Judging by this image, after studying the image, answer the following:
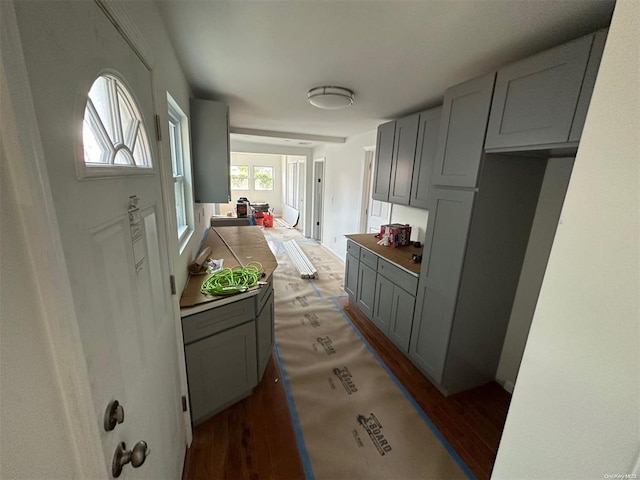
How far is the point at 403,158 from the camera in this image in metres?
2.75

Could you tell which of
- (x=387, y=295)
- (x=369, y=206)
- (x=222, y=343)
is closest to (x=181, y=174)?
(x=222, y=343)

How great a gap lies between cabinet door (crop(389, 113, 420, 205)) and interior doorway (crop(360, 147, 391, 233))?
95 centimetres

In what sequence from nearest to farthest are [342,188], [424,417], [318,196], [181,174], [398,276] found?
1. [424,417]
2. [181,174]
3. [398,276]
4. [342,188]
5. [318,196]

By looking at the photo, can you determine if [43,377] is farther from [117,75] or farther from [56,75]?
[117,75]

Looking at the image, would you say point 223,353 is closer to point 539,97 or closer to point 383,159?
point 539,97

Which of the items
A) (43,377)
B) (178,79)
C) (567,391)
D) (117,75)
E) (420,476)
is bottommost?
(420,476)

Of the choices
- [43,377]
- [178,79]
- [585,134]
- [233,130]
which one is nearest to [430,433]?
[585,134]

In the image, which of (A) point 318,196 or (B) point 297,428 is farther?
(A) point 318,196

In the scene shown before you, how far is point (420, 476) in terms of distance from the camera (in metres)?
1.45

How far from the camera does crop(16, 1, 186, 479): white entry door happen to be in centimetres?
48

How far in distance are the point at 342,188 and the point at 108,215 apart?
14.8 ft

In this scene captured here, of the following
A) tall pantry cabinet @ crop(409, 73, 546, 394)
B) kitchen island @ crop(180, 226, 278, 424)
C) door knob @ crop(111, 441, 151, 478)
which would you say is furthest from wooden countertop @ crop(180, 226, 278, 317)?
tall pantry cabinet @ crop(409, 73, 546, 394)

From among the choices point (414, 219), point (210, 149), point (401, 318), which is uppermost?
point (210, 149)

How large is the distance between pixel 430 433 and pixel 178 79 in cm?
297
